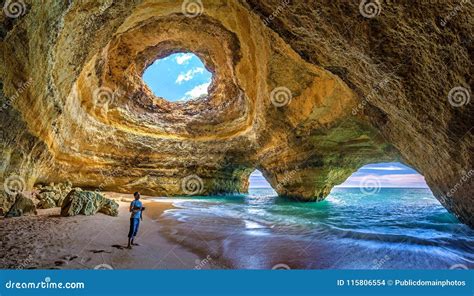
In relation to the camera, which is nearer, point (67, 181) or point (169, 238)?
point (169, 238)

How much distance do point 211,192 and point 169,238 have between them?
13918mm

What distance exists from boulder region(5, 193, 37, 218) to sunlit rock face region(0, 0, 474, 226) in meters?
0.29

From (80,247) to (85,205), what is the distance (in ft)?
9.52

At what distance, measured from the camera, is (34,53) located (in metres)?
5.36

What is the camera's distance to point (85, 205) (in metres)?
6.60

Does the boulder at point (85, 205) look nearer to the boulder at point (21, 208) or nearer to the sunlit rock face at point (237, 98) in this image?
the boulder at point (21, 208)

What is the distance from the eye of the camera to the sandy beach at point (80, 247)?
341 cm

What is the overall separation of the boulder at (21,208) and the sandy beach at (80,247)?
383 mm

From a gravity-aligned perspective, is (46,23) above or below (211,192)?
above

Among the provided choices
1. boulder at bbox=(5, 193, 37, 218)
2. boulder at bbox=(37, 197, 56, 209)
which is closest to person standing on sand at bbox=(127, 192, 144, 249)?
boulder at bbox=(5, 193, 37, 218)

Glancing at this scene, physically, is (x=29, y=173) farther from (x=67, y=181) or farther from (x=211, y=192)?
(x=211, y=192)

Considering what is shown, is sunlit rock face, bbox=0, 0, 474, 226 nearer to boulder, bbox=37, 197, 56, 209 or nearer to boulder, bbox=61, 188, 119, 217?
boulder, bbox=37, 197, 56, 209

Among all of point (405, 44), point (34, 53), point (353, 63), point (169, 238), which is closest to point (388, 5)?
point (405, 44)

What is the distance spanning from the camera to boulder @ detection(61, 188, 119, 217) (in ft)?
21.1
